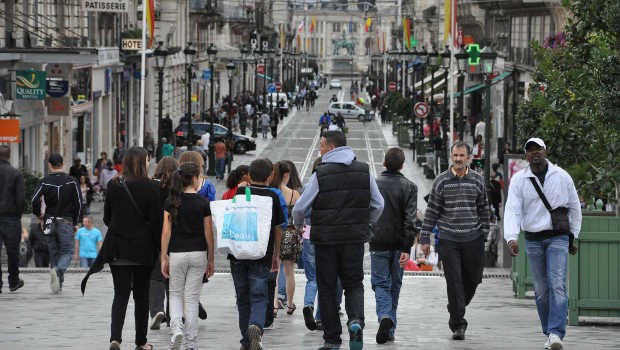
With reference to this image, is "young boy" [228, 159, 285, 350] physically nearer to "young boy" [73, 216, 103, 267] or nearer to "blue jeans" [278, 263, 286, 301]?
"blue jeans" [278, 263, 286, 301]

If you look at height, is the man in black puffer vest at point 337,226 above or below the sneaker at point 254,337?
above

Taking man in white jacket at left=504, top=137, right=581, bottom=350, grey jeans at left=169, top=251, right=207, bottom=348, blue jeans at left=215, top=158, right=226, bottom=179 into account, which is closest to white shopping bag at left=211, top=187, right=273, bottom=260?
grey jeans at left=169, top=251, right=207, bottom=348

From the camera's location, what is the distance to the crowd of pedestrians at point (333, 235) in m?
10.3

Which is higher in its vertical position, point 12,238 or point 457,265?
point 457,265

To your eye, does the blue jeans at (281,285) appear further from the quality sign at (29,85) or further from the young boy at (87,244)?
the quality sign at (29,85)

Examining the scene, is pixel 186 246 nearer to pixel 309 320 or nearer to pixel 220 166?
pixel 309 320

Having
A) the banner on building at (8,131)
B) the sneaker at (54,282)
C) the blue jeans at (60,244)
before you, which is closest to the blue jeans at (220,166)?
the banner on building at (8,131)

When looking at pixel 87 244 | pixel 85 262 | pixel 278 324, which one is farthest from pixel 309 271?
pixel 87 244

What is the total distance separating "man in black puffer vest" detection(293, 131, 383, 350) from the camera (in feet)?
34.1

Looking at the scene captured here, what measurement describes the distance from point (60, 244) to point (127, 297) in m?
5.01

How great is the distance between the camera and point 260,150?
196 feet

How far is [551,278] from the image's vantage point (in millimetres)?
10969

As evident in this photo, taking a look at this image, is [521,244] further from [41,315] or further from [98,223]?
[98,223]

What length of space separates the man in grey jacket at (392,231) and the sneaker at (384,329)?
8.0 inches
